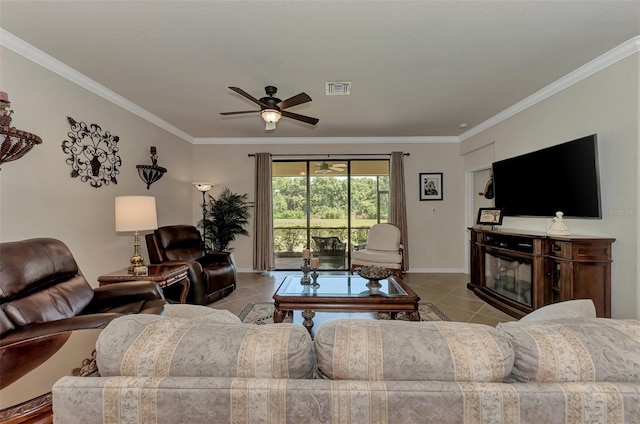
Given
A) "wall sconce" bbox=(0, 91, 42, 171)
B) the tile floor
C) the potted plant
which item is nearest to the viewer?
"wall sconce" bbox=(0, 91, 42, 171)

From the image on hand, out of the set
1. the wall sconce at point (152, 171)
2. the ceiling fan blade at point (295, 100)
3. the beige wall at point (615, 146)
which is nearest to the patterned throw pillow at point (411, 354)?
the ceiling fan blade at point (295, 100)

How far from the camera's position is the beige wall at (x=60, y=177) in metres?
2.33

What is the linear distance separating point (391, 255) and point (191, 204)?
3.79 metres

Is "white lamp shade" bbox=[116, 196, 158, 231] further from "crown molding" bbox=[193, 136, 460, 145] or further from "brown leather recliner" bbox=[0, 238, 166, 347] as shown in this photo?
"crown molding" bbox=[193, 136, 460, 145]

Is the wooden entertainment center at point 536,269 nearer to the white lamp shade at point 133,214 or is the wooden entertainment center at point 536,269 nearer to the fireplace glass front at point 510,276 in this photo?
the fireplace glass front at point 510,276

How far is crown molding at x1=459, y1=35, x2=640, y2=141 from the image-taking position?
2397 millimetres

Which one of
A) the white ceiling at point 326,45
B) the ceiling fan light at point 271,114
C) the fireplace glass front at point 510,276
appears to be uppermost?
the white ceiling at point 326,45

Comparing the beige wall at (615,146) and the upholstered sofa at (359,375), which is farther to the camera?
the beige wall at (615,146)

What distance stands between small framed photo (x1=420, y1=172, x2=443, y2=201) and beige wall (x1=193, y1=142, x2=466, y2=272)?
9 cm

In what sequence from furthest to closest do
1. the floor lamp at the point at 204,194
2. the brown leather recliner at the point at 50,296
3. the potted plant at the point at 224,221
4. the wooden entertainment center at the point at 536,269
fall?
the potted plant at the point at 224,221 → the floor lamp at the point at 204,194 → the wooden entertainment center at the point at 536,269 → the brown leather recliner at the point at 50,296

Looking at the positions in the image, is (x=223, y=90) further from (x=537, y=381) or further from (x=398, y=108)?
(x=537, y=381)

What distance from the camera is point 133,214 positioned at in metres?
2.74

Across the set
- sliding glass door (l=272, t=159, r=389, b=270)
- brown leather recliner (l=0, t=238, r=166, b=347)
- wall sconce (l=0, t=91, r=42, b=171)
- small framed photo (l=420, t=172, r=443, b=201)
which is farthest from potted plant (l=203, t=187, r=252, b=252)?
small framed photo (l=420, t=172, r=443, b=201)

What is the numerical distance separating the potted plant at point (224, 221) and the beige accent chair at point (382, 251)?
2189 mm
